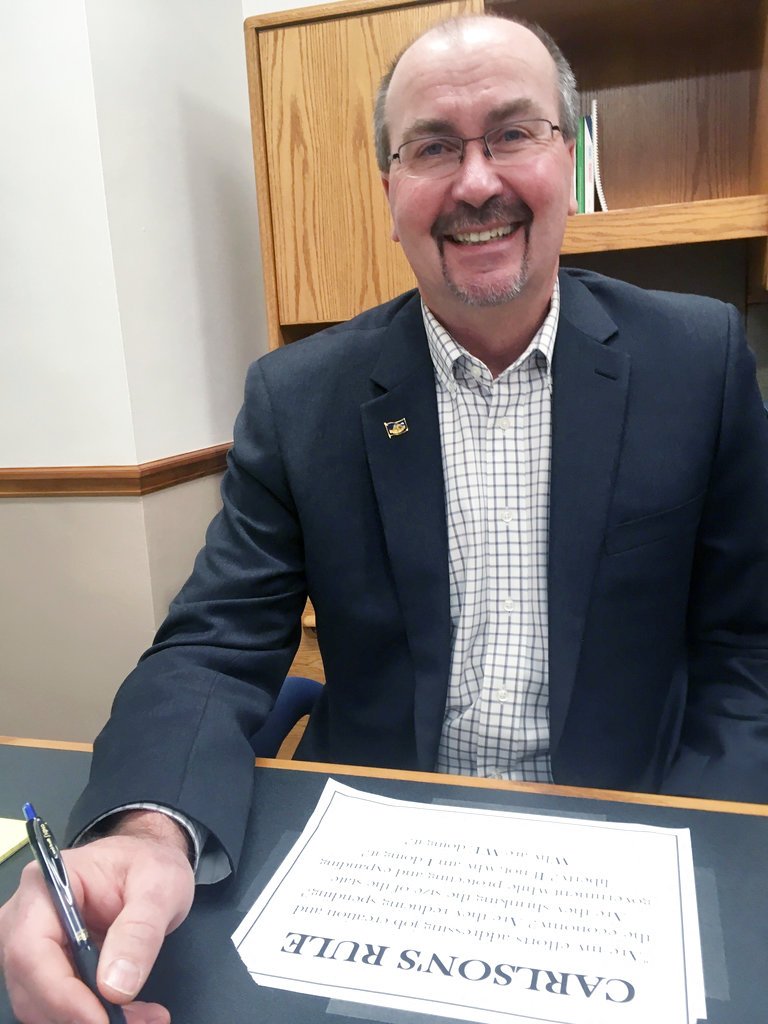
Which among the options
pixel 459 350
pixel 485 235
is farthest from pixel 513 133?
pixel 459 350

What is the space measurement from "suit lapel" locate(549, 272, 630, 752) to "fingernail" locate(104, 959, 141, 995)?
1.97ft

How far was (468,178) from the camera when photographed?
38.9 inches

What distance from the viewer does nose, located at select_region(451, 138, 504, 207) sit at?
985mm

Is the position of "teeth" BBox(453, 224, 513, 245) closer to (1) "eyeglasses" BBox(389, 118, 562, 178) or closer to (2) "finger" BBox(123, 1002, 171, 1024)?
(1) "eyeglasses" BBox(389, 118, 562, 178)

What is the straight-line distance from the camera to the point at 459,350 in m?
1.01

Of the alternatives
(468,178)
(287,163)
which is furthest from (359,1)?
(468,178)

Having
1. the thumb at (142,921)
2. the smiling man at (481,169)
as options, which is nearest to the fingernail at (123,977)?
the thumb at (142,921)

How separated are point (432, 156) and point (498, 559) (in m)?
0.53

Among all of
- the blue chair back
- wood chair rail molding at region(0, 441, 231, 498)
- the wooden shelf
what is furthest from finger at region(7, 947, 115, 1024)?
the wooden shelf

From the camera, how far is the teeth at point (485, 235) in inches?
39.8

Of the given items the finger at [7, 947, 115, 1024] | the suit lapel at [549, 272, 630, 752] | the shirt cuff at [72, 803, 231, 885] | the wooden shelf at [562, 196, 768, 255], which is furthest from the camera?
the wooden shelf at [562, 196, 768, 255]

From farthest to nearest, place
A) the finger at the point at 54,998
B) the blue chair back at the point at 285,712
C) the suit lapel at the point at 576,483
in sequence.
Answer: the blue chair back at the point at 285,712 < the suit lapel at the point at 576,483 < the finger at the point at 54,998

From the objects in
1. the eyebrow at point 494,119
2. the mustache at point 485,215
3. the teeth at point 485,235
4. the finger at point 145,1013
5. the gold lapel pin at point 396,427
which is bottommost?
the finger at point 145,1013

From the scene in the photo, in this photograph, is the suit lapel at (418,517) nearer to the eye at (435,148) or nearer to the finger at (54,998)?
the eye at (435,148)
